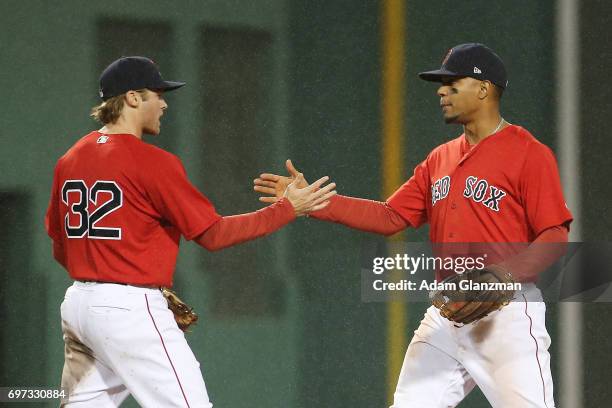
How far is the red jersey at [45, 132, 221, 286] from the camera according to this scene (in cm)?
298

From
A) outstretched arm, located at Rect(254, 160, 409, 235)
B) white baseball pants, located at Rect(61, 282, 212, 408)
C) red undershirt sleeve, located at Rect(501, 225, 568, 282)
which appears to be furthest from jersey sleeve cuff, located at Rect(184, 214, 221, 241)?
red undershirt sleeve, located at Rect(501, 225, 568, 282)

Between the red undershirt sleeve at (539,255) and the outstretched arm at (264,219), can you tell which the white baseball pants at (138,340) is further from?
the red undershirt sleeve at (539,255)

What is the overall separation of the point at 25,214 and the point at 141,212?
54.9 inches

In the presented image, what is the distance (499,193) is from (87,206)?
1332 mm

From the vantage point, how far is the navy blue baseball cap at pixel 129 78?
3.14m

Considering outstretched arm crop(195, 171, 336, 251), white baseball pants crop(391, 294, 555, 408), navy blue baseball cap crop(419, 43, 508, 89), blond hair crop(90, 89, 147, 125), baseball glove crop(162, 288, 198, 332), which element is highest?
navy blue baseball cap crop(419, 43, 508, 89)

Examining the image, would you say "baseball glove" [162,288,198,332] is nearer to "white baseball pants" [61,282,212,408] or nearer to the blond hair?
"white baseball pants" [61,282,212,408]

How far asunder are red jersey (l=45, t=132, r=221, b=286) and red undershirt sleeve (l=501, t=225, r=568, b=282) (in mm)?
982

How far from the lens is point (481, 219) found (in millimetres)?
3260

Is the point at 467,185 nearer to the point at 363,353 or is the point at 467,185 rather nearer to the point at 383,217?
the point at 383,217

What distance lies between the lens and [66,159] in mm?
3090

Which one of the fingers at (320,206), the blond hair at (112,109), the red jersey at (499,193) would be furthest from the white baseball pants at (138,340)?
the red jersey at (499,193)

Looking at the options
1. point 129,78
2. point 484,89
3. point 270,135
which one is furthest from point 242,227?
point 270,135

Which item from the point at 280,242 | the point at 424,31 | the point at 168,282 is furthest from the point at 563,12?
the point at 168,282
